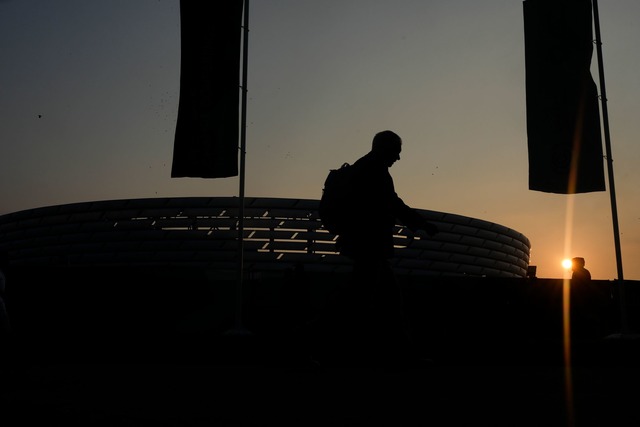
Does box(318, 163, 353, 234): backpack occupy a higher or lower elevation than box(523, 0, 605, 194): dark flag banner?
lower

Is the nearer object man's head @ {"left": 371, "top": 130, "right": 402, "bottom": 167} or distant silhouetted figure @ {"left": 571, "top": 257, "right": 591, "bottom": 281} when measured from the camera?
man's head @ {"left": 371, "top": 130, "right": 402, "bottom": 167}

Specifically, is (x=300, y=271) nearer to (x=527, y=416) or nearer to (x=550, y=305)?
(x=550, y=305)

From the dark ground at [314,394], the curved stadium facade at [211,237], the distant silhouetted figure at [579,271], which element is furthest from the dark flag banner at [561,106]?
the curved stadium facade at [211,237]

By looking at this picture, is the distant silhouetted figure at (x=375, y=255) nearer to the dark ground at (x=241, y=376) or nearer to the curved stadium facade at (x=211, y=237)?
the dark ground at (x=241, y=376)

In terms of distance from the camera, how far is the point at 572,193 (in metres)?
10.8

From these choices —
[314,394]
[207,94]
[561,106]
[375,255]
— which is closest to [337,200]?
[375,255]

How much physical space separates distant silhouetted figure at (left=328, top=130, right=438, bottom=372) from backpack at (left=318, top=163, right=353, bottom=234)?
4 centimetres

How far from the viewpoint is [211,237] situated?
71625mm

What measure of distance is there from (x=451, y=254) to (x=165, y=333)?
6859 centimetres

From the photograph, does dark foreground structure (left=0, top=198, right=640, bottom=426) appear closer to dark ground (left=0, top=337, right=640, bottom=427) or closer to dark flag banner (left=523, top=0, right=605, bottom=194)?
dark ground (left=0, top=337, right=640, bottom=427)

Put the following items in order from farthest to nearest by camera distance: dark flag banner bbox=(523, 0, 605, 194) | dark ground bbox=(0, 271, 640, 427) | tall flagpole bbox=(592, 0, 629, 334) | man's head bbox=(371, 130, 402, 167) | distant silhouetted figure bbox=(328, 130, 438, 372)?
tall flagpole bbox=(592, 0, 629, 334)
dark flag banner bbox=(523, 0, 605, 194)
man's head bbox=(371, 130, 402, 167)
distant silhouetted figure bbox=(328, 130, 438, 372)
dark ground bbox=(0, 271, 640, 427)

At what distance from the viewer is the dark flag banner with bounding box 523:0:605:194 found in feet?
35.4

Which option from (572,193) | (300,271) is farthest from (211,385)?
(300,271)

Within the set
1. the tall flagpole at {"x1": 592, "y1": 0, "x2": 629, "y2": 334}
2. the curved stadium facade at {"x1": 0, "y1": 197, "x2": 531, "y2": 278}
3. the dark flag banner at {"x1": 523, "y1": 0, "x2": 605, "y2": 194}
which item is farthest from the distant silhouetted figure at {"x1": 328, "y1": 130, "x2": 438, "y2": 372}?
the curved stadium facade at {"x1": 0, "y1": 197, "x2": 531, "y2": 278}
